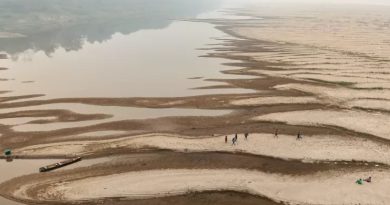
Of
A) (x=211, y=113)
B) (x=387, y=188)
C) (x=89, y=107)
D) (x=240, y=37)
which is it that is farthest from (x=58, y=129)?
(x=240, y=37)

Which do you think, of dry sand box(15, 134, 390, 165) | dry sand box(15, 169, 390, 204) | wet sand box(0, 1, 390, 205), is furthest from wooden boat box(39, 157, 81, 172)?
dry sand box(15, 169, 390, 204)

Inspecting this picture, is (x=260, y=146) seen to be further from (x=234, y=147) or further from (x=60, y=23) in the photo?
(x=60, y=23)

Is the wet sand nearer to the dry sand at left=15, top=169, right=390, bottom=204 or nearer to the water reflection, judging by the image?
the dry sand at left=15, top=169, right=390, bottom=204

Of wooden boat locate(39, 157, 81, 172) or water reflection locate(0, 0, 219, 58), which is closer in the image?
wooden boat locate(39, 157, 81, 172)

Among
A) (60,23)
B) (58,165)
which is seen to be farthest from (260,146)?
(60,23)

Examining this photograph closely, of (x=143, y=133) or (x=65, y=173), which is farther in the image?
(x=143, y=133)

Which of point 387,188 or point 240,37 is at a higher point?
point 240,37

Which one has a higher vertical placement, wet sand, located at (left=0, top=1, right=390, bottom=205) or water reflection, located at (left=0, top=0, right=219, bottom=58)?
water reflection, located at (left=0, top=0, right=219, bottom=58)

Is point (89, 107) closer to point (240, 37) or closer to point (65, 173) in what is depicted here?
point (65, 173)
